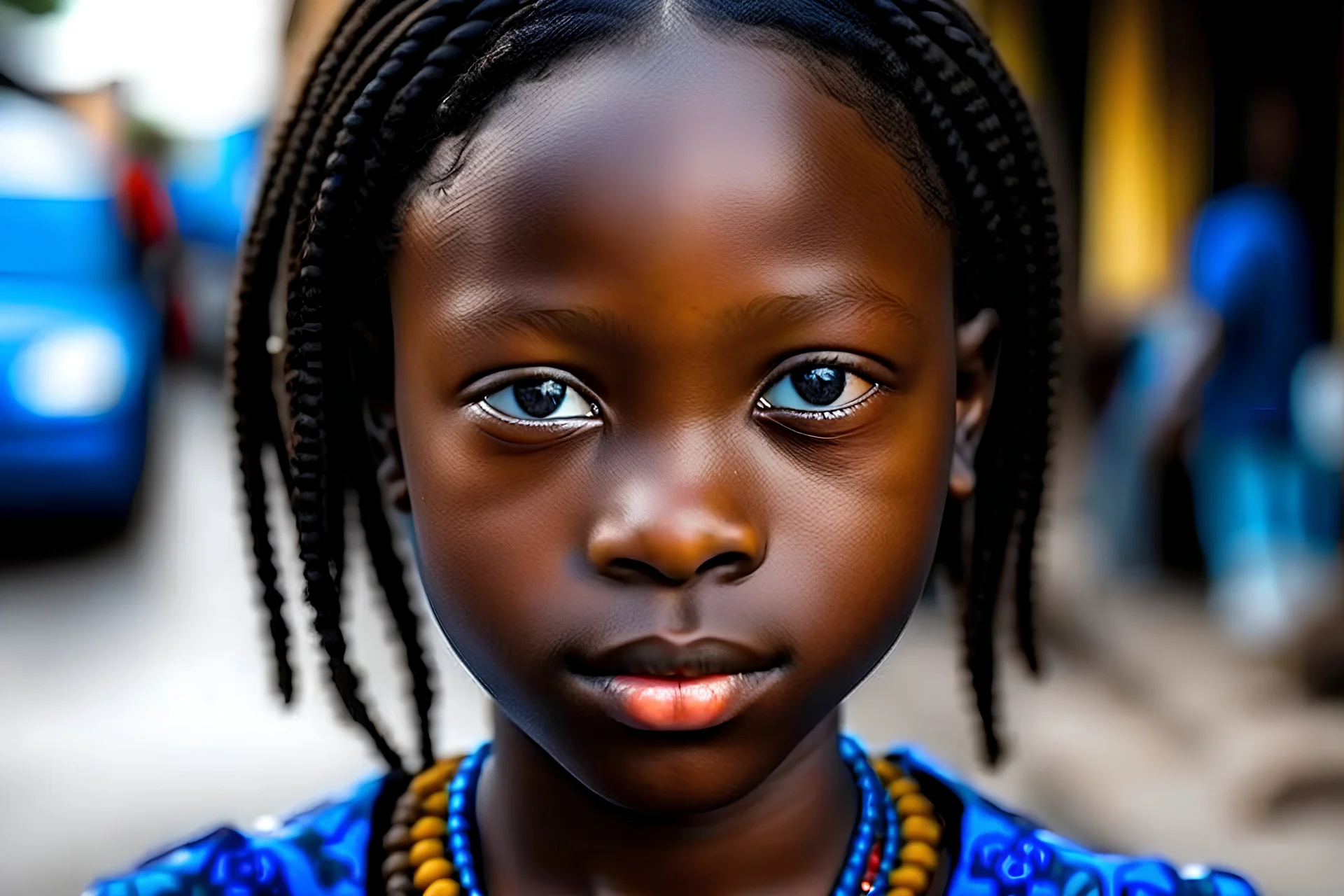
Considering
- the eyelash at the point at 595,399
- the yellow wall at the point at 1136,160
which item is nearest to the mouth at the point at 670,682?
the eyelash at the point at 595,399

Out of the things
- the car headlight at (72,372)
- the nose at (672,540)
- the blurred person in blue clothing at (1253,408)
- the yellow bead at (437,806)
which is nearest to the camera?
the nose at (672,540)

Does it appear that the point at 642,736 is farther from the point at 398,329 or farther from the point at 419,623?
the point at 419,623

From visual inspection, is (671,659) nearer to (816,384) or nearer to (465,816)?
(816,384)

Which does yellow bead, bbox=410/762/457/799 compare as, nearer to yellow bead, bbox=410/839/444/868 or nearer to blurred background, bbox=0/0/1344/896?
yellow bead, bbox=410/839/444/868

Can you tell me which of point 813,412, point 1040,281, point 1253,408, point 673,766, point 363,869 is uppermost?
point 1040,281

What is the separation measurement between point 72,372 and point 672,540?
5.92m

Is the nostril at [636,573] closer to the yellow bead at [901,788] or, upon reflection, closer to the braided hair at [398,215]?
the braided hair at [398,215]

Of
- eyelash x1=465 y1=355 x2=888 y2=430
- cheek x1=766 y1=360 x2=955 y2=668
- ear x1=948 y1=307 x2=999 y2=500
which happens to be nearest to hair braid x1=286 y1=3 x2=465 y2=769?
eyelash x1=465 y1=355 x2=888 y2=430

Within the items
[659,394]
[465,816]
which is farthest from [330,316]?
[465,816]

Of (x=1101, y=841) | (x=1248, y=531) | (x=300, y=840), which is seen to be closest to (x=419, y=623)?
(x=300, y=840)

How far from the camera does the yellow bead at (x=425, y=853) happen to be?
146 centimetres

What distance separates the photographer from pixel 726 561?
1177mm

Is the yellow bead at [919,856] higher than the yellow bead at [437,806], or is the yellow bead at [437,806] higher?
the yellow bead at [437,806]

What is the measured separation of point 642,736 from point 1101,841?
343 cm
